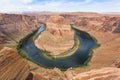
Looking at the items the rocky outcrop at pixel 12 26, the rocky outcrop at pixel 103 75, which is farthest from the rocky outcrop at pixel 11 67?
the rocky outcrop at pixel 12 26

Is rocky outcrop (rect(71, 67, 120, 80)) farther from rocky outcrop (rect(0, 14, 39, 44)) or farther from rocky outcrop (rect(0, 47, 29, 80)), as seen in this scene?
rocky outcrop (rect(0, 14, 39, 44))

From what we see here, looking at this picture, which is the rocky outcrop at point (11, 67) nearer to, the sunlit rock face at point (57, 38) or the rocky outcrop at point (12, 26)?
the sunlit rock face at point (57, 38)

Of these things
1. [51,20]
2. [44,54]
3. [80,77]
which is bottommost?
[44,54]

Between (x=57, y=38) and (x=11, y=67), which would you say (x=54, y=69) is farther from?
(x=57, y=38)

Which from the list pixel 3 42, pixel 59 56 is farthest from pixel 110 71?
pixel 3 42

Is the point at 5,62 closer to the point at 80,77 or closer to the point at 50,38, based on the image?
the point at 80,77

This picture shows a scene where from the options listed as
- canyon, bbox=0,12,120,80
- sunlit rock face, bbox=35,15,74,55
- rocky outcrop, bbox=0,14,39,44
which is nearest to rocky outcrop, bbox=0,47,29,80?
canyon, bbox=0,12,120,80
